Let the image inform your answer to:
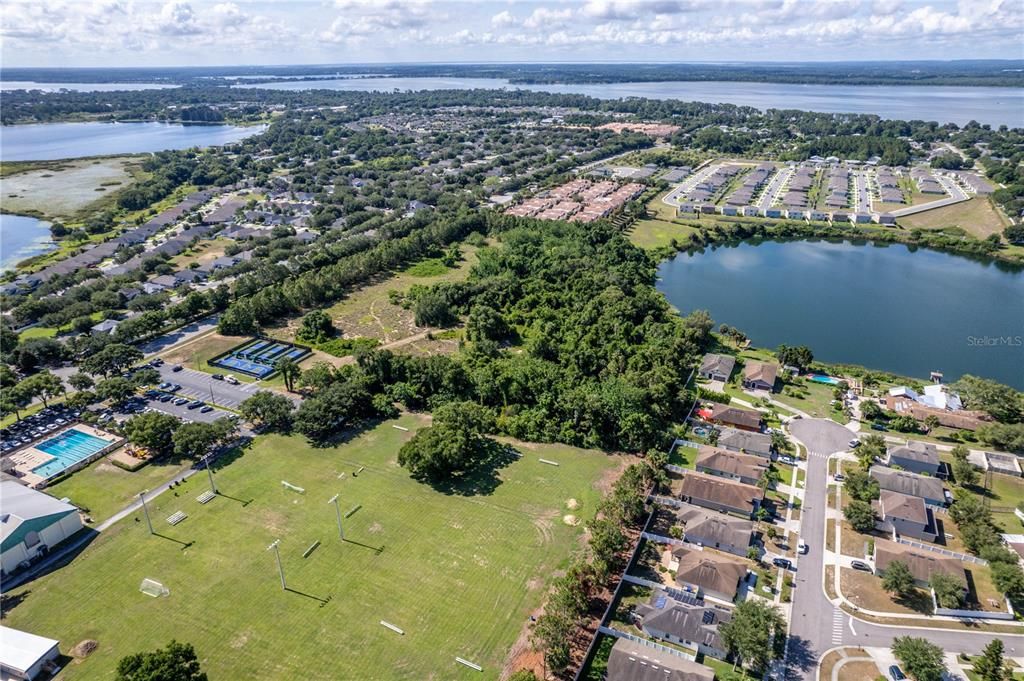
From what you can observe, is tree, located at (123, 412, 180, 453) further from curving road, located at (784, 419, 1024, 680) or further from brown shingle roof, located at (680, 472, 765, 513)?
curving road, located at (784, 419, 1024, 680)

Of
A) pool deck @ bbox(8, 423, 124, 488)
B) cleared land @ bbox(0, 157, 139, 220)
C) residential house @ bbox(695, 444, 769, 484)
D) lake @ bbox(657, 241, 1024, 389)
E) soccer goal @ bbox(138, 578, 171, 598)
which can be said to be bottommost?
soccer goal @ bbox(138, 578, 171, 598)

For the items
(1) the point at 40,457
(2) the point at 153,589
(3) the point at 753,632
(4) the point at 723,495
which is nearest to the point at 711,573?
(3) the point at 753,632

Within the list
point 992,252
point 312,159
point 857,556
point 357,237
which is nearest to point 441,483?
point 857,556

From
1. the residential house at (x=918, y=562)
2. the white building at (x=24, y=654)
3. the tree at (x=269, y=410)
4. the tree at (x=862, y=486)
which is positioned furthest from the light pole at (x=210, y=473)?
the tree at (x=862, y=486)

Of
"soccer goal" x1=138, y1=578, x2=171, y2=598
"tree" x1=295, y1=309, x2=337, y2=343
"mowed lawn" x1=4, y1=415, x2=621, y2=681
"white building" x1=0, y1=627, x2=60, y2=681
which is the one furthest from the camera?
"tree" x1=295, y1=309, x2=337, y2=343

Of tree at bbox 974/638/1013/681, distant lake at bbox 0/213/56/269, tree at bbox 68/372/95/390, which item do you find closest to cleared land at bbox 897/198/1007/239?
tree at bbox 974/638/1013/681

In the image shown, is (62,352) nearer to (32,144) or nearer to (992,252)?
(992,252)

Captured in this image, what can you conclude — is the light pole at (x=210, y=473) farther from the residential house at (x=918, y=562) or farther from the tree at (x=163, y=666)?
the residential house at (x=918, y=562)

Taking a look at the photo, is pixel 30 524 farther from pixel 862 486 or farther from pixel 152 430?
pixel 862 486
